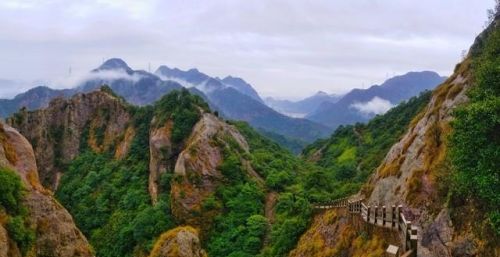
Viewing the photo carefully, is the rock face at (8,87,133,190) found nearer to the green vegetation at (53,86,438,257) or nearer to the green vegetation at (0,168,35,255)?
the green vegetation at (53,86,438,257)

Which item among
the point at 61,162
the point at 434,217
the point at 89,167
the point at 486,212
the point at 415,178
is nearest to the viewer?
the point at 486,212

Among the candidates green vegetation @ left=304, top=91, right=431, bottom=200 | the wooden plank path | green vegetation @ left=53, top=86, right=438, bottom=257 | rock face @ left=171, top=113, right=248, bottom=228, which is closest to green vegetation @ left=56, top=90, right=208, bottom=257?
green vegetation @ left=53, top=86, right=438, bottom=257

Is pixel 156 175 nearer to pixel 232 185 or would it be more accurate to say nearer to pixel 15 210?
pixel 232 185

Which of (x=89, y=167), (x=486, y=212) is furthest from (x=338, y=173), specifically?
(x=486, y=212)

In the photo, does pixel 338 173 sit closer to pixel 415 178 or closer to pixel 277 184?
pixel 277 184

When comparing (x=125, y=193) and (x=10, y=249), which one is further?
(x=125, y=193)

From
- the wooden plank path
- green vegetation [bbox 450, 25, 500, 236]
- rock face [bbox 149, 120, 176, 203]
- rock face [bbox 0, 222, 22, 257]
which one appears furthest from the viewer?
rock face [bbox 149, 120, 176, 203]

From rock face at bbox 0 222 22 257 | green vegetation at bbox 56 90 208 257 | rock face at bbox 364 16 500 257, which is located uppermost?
rock face at bbox 364 16 500 257

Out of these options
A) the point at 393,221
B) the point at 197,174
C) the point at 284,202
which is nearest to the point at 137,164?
the point at 197,174
